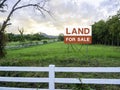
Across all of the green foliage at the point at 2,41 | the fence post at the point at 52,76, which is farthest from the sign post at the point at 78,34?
the green foliage at the point at 2,41

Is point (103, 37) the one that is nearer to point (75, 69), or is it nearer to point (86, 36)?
point (86, 36)

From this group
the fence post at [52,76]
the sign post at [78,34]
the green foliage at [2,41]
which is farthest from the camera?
the green foliage at [2,41]

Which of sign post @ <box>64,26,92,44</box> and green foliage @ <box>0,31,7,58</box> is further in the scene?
green foliage @ <box>0,31,7,58</box>

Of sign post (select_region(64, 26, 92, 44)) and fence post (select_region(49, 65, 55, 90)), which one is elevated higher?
sign post (select_region(64, 26, 92, 44))

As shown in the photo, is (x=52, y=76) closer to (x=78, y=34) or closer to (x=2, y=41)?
(x=78, y=34)

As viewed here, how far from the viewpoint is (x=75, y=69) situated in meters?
9.41

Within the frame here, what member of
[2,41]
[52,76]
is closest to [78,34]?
[52,76]

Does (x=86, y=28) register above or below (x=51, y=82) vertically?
above

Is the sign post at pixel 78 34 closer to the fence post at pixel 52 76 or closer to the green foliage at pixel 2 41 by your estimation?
the fence post at pixel 52 76

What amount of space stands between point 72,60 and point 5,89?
Answer: 7.67 metres

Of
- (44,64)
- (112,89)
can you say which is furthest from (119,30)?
(112,89)

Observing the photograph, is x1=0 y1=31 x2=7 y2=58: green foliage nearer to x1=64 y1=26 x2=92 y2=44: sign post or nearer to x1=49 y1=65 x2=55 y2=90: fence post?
x1=64 y1=26 x2=92 y2=44: sign post

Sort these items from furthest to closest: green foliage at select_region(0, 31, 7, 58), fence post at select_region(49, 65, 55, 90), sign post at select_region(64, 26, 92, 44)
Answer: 1. green foliage at select_region(0, 31, 7, 58)
2. sign post at select_region(64, 26, 92, 44)
3. fence post at select_region(49, 65, 55, 90)

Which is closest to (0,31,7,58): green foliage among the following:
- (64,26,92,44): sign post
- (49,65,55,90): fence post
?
(64,26,92,44): sign post
